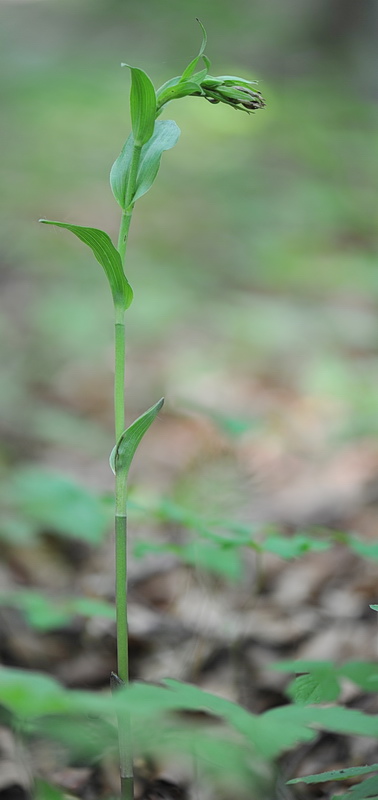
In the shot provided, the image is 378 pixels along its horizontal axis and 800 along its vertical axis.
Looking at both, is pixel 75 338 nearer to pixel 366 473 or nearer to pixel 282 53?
pixel 366 473

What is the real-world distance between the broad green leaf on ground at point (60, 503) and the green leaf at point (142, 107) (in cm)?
85

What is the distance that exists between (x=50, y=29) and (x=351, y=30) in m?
5.69

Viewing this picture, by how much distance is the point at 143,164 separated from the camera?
81cm

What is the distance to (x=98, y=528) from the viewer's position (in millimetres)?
1612

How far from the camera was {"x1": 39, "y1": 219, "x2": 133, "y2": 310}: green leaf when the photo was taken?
Result: 760mm

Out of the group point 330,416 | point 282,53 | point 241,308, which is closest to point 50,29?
point 282,53

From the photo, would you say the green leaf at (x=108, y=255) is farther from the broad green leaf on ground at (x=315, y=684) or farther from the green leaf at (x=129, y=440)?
the broad green leaf on ground at (x=315, y=684)

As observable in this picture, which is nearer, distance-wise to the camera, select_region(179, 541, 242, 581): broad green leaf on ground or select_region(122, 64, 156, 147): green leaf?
select_region(122, 64, 156, 147): green leaf

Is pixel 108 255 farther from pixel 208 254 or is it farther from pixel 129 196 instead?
pixel 208 254

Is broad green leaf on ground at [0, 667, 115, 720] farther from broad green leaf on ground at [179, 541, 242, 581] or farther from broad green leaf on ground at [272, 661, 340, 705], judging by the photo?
broad green leaf on ground at [179, 541, 242, 581]

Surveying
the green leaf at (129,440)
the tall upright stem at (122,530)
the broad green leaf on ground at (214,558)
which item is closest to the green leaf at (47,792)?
the tall upright stem at (122,530)

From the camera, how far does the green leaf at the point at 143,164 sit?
804 mm

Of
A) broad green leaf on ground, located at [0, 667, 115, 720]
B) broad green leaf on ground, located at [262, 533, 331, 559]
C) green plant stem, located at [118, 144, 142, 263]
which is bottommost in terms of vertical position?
broad green leaf on ground, located at [262, 533, 331, 559]

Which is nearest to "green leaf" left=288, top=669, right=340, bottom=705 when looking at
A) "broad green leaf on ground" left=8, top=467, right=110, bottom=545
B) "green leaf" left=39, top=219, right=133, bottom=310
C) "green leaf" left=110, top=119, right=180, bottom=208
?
"green leaf" left=39, top=219, right=133, bottom=310
